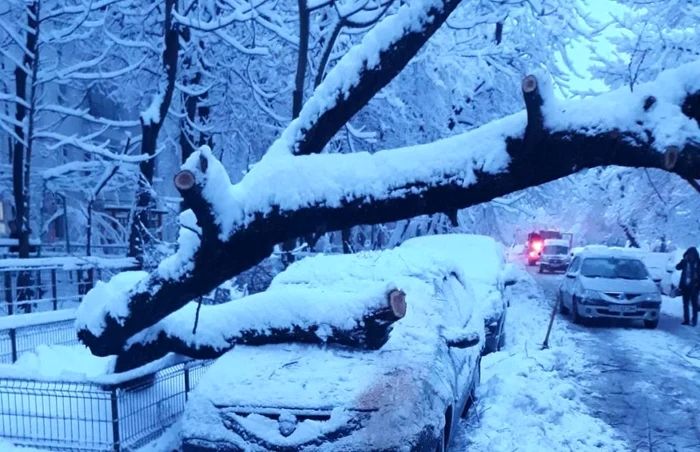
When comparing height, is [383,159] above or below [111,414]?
above

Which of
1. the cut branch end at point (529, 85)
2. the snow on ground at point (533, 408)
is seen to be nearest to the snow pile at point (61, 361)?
the snow on ground at point (533, 408)

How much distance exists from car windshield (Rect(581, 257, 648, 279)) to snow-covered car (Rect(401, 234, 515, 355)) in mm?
2814

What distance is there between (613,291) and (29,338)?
1071 cm

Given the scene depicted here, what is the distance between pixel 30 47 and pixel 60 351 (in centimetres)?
832

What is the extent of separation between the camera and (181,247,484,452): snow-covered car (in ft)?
14.6

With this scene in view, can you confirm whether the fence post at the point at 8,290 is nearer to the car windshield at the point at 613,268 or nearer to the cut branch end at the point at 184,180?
the cut branch end at the point at 184,180

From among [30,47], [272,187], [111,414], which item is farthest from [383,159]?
[30,47]

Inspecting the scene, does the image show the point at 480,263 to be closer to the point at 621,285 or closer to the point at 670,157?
the point at 621,285

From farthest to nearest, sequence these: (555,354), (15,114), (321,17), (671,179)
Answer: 1. (671,179)
2. (15,114)
3. (321,17)
4. (555,354)

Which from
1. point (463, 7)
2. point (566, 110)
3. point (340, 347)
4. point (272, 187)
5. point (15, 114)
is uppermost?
point (463, 7)

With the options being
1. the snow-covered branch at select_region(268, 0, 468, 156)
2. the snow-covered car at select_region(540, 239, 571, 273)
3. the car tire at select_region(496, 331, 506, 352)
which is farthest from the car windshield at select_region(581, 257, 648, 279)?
the snow-covered car at select_region(540, 239, 571, 273)

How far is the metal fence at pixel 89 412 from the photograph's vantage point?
527 centimetres

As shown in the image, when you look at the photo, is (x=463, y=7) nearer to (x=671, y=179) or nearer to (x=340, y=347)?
(x=671, y=179)

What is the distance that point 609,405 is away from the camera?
25.4 feet
